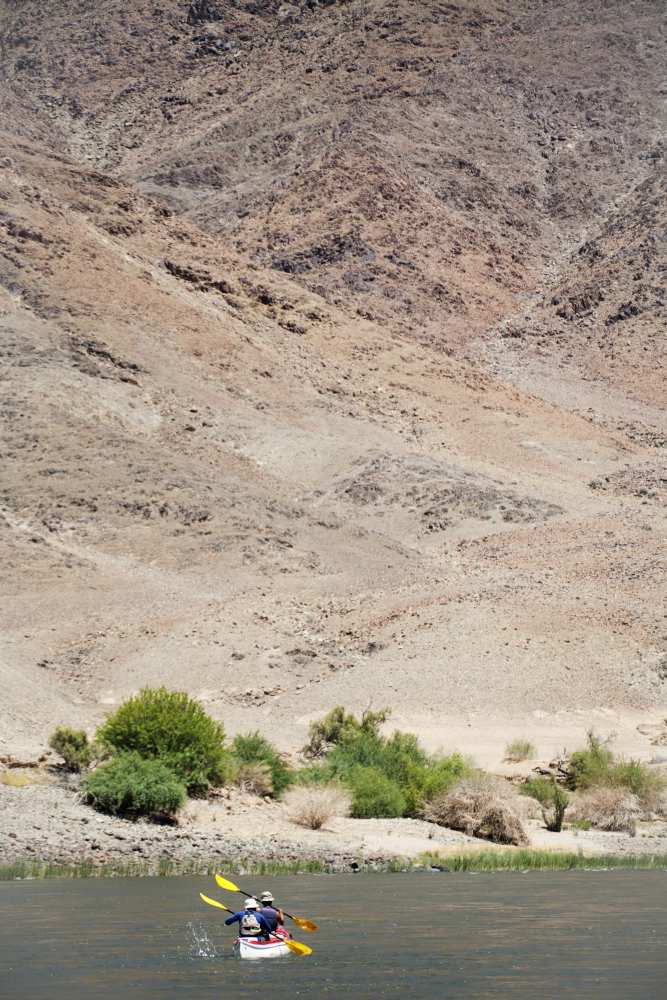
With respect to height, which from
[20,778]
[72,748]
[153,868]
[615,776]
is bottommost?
[153,868]

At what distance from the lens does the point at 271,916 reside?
1412 cm

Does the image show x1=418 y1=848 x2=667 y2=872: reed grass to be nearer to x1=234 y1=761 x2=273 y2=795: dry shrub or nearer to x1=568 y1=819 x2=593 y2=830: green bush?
x1=568 y1=819 x2=593 y2=830: green bush

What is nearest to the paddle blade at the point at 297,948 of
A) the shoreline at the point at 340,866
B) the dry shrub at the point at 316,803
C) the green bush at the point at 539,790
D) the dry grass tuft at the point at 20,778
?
the shoreline at the point at 340,866

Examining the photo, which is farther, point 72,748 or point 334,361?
point 334,361

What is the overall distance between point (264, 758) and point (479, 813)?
381cm

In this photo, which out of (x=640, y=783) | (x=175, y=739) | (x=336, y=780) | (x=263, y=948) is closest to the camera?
(x=263, y=948)

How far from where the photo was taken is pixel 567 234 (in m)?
96.4

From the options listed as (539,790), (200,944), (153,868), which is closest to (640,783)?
(539,790)

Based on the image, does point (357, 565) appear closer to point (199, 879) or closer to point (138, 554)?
point (138, 554)

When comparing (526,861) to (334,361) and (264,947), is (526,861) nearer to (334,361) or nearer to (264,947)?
(264,947)

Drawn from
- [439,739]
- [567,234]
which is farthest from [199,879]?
[567,234]

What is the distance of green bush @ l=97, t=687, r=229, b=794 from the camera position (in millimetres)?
23781

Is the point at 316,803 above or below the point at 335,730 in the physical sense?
below

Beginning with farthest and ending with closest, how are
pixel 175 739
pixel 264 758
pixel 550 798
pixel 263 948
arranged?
pixel 550 798
pixel 264 758
pixel 175 739
pixel 263 948
